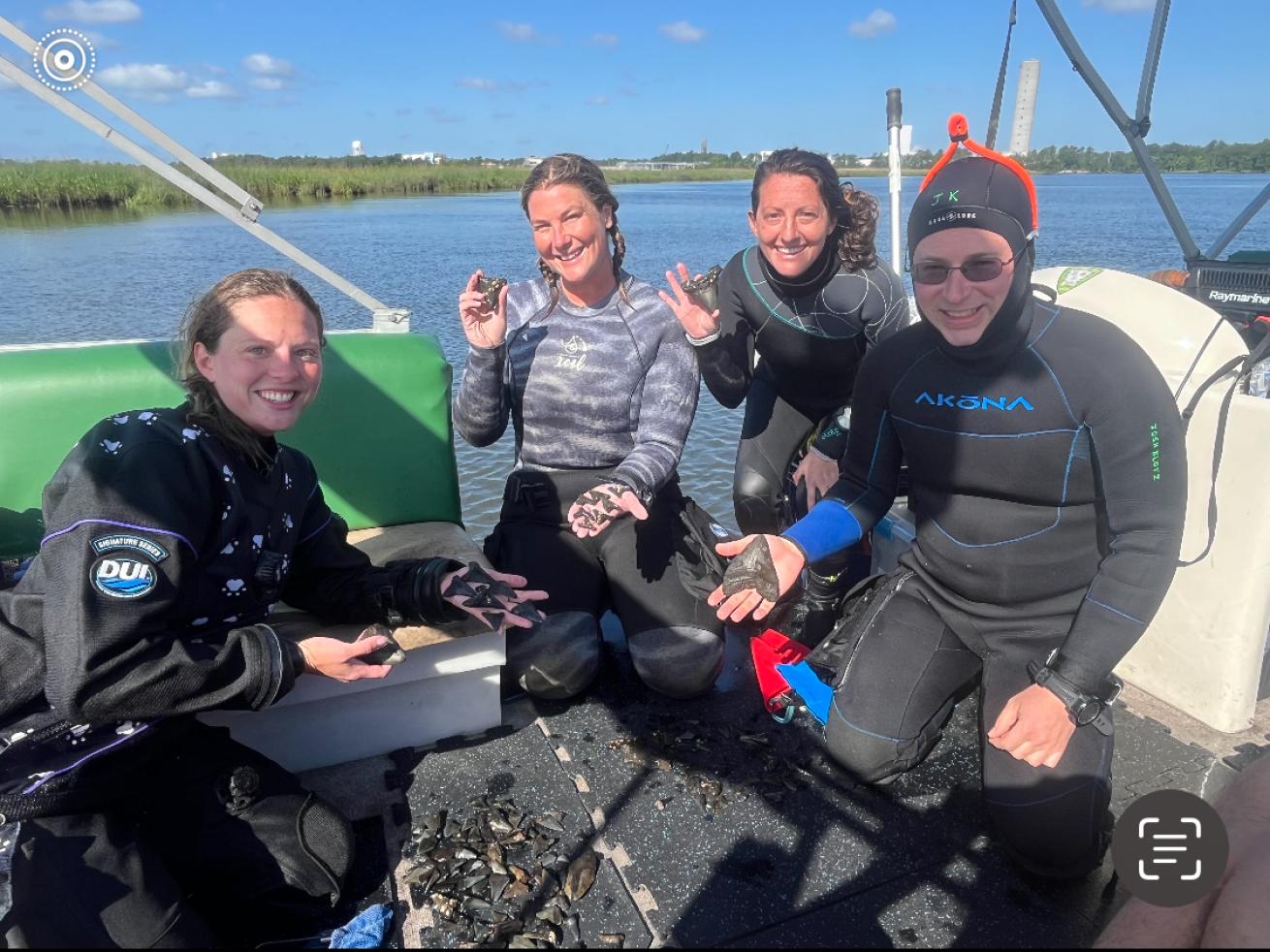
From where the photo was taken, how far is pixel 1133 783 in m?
2.32

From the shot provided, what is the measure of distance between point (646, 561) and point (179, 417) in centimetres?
151

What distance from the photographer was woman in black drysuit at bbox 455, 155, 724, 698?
2.72 m

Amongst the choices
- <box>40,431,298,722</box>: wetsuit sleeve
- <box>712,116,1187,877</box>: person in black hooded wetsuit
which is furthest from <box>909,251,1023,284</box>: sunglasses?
<box>40,431,298,722</box>: wetsuit sleeve

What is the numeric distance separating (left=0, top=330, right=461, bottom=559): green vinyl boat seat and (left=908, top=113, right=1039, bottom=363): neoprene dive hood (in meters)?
1.83

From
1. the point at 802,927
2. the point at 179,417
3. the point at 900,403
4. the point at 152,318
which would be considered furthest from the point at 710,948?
the point at 152,318

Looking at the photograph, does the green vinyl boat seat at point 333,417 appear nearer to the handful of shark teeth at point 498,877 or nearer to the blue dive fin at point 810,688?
the handful of shark teeth at point 498,877

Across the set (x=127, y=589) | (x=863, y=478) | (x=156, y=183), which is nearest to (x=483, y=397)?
(x=863, y=478)

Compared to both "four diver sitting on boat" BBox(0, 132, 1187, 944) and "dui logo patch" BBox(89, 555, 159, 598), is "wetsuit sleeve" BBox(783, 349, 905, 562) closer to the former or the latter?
"four diver sitting on boat" BBox(0, 132, 1187, 944)

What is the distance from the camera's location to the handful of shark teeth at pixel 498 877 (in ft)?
6.12

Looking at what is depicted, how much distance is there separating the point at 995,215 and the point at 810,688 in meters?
1.42

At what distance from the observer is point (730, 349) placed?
10.8ft
